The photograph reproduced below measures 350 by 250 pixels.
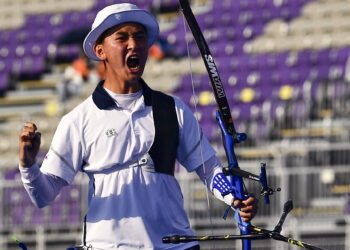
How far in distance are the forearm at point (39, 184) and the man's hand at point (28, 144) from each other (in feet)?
0.16

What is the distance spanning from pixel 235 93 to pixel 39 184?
1286 centimetres

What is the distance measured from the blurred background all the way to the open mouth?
301 inches

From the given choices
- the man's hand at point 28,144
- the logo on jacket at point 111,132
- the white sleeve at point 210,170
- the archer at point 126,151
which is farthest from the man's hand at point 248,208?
the man's hand at point 28,144

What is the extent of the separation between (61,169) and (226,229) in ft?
27.9

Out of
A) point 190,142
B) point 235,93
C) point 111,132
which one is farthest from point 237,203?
point 235,93

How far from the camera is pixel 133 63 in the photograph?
19.1 feet

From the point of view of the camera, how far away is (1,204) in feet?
50.0

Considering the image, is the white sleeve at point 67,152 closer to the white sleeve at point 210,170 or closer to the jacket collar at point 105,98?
the jacket collar at point 105,98

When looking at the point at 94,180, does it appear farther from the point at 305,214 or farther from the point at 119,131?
the point at 305,214

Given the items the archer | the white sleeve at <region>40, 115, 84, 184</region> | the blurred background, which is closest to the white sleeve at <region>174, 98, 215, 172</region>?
the archer

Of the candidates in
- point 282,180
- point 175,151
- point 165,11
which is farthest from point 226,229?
point 165,11

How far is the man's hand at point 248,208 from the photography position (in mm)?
5449

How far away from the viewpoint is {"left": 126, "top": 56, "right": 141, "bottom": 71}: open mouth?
5.79 meters

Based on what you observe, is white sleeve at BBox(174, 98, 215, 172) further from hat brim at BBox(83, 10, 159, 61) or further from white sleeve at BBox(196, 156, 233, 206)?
hat brim at BBox(83, 10, 159, 61)
